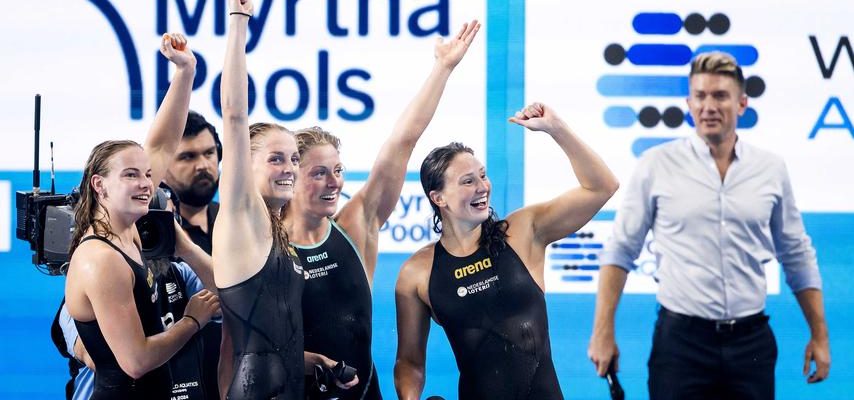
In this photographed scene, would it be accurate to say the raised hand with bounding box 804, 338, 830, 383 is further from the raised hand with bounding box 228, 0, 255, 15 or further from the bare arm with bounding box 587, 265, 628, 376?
the raised hand with bounding box 228, 0, 255, 15

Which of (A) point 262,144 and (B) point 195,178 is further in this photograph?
(B) point 195,178

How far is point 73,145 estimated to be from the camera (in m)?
4.93

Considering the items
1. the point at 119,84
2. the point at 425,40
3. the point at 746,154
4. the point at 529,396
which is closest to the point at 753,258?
the point at 746,154

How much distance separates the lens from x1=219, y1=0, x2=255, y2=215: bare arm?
2918 mm

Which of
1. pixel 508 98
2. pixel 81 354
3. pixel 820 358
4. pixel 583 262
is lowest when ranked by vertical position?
pixel 820 358

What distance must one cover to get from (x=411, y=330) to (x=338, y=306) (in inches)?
11.0

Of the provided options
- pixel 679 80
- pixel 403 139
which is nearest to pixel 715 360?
pixel 403 139

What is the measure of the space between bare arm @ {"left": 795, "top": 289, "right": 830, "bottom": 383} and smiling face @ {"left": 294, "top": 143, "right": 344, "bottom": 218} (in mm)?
1745

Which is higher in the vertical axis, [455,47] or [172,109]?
[455,47]

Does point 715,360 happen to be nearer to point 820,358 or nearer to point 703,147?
point 820,358

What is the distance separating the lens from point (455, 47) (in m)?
3.70

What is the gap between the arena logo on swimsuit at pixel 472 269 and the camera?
3557 mm

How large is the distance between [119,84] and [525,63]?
1.84 metres

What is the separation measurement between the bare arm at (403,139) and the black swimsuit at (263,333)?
2.26ft
